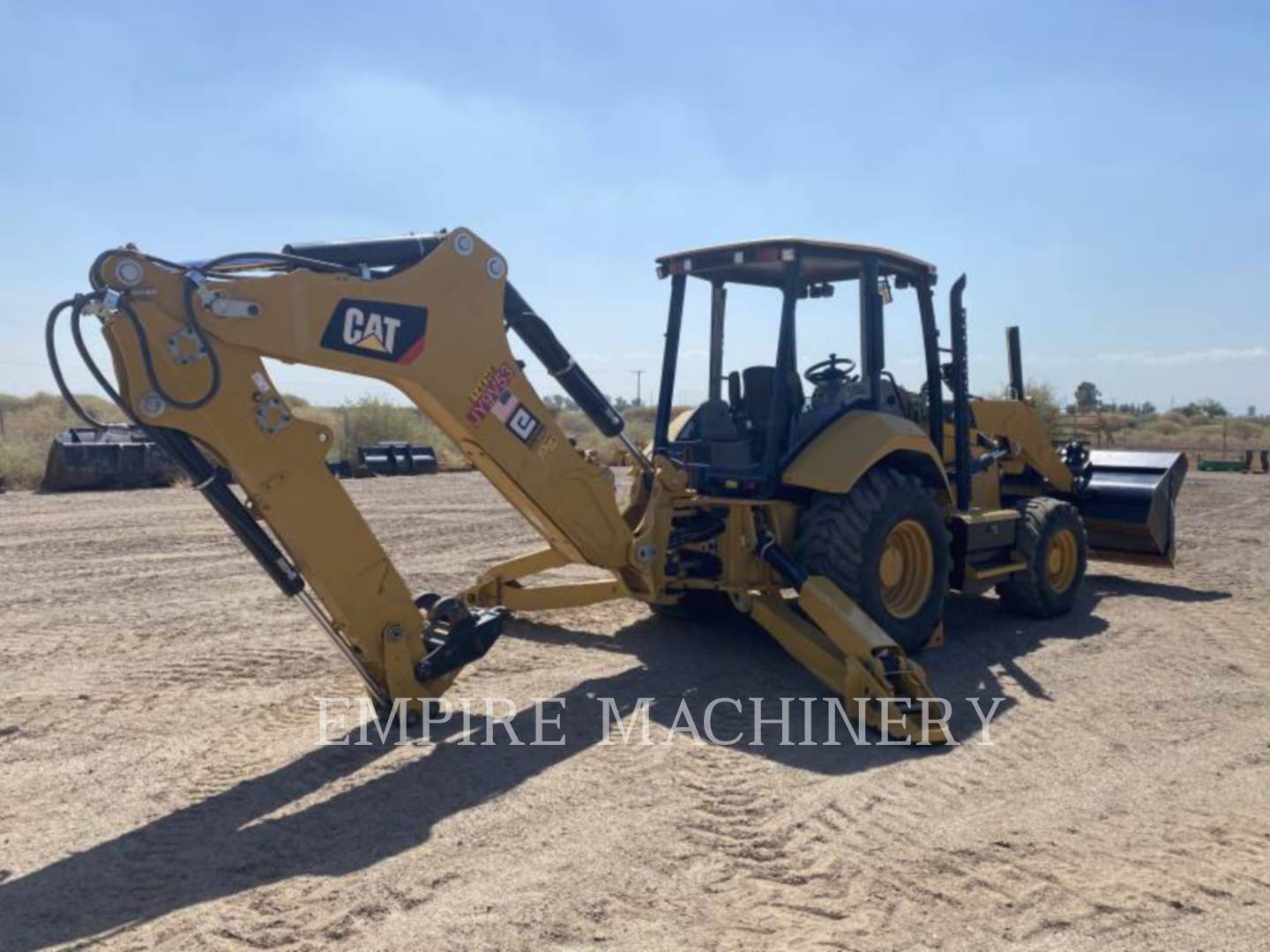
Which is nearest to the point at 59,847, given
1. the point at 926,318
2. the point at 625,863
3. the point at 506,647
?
the point at 625,863

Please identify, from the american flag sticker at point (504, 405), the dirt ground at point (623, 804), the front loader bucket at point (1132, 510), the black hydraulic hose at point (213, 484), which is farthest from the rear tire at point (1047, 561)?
the black hydraulic hose at point (213, 484)

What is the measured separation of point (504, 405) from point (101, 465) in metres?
15.3

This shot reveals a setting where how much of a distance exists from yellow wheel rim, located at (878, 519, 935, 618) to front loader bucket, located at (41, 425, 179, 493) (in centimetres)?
Result: 1440

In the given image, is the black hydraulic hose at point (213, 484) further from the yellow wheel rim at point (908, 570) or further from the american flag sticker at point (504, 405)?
the yellow wheel rim at point (908, 570)

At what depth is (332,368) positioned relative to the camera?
4949mm

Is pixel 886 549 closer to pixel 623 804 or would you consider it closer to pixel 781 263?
pixel 781 263

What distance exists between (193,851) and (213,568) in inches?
262

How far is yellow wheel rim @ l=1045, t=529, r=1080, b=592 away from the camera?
868 centimetres

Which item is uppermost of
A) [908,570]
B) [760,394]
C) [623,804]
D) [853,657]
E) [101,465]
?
[760,394]

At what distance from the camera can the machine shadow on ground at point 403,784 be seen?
3.71 meters

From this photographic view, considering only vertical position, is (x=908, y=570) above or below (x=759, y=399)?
below

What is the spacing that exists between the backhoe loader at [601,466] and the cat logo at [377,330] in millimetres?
10

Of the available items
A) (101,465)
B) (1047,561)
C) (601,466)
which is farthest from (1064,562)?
(101,465)

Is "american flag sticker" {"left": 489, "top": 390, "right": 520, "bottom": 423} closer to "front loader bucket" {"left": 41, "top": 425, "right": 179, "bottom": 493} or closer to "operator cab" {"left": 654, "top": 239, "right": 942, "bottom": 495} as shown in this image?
"operator cab" {"left": 654, "top": 239, "right": 942, "bottom": 495}
